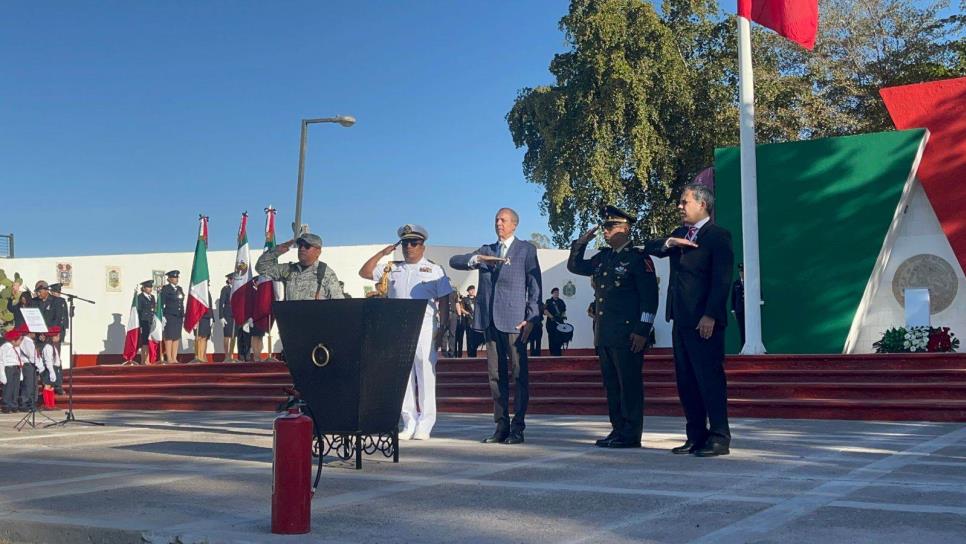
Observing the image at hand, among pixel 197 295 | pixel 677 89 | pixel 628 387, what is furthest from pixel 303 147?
pixel 628 387

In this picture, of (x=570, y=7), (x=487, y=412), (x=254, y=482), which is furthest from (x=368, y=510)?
(x=570, y=7)

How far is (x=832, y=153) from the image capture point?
1773 cm

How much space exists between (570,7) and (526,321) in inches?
1013

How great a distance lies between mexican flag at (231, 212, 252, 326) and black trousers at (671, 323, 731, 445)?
14.0 meters

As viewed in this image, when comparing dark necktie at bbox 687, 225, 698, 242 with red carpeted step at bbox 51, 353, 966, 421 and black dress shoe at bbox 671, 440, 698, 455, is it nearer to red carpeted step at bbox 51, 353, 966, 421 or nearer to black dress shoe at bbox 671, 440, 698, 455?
black dress shoe at bbox 671, 440, 698, 455

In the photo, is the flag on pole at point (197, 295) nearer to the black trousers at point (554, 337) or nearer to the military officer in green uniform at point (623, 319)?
the black trousers at point (554, 337)

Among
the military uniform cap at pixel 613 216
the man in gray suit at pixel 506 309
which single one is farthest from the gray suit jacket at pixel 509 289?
the military uniform cap at pixel 613 216

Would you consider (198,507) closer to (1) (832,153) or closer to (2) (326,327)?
(2) (326,327)

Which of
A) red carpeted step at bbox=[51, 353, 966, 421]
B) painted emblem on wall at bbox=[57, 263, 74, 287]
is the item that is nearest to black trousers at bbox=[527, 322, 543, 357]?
red carpeted step at bbox=[51, 353, 966, 421]

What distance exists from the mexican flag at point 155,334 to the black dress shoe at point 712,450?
18.2 meters

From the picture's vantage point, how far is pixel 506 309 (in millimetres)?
9055

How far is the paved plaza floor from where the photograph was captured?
4898 mm

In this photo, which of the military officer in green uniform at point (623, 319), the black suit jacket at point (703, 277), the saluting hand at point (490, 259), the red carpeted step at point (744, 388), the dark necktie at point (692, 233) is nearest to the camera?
the black suit jacket at point (703, 277)

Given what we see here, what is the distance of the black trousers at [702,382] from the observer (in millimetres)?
7828
